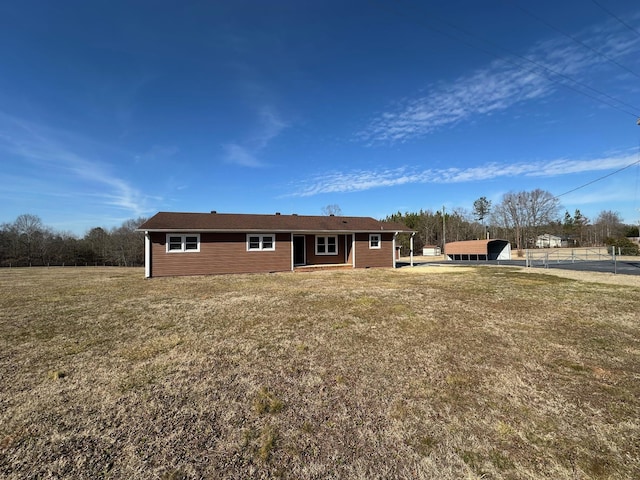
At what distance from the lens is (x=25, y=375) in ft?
13.0

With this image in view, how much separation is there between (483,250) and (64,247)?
47431 millimetres

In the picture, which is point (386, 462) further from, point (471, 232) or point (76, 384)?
point (471, 232)

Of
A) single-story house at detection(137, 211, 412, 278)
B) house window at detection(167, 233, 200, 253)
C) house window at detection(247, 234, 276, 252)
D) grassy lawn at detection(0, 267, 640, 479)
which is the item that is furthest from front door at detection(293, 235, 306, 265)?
grassy lawn at detection(0, 267, 640, 479)

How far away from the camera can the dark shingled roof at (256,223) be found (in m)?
15.4

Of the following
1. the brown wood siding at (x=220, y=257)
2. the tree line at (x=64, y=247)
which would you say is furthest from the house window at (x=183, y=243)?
the tree line at (x=64, y=247)

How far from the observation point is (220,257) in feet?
52.5

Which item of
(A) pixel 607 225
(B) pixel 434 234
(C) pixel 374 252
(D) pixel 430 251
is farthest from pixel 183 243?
(A) pixel 607 225

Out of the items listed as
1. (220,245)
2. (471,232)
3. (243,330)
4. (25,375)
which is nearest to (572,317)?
(243,330)

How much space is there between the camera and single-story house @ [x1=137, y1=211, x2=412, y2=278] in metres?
15.1

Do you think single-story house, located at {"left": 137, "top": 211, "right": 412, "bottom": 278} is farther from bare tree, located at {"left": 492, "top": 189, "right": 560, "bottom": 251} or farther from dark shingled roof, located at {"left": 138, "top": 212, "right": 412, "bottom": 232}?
bare tree, located at {"left": 492, "top": 189, "right": 560, "bottom": 251}

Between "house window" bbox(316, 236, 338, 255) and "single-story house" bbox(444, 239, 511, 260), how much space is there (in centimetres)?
1778

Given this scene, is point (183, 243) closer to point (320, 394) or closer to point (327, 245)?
point (327, 245)

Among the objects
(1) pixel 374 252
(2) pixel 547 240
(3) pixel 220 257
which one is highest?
(2) pixel 547 240

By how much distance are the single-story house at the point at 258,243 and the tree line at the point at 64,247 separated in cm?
1954
